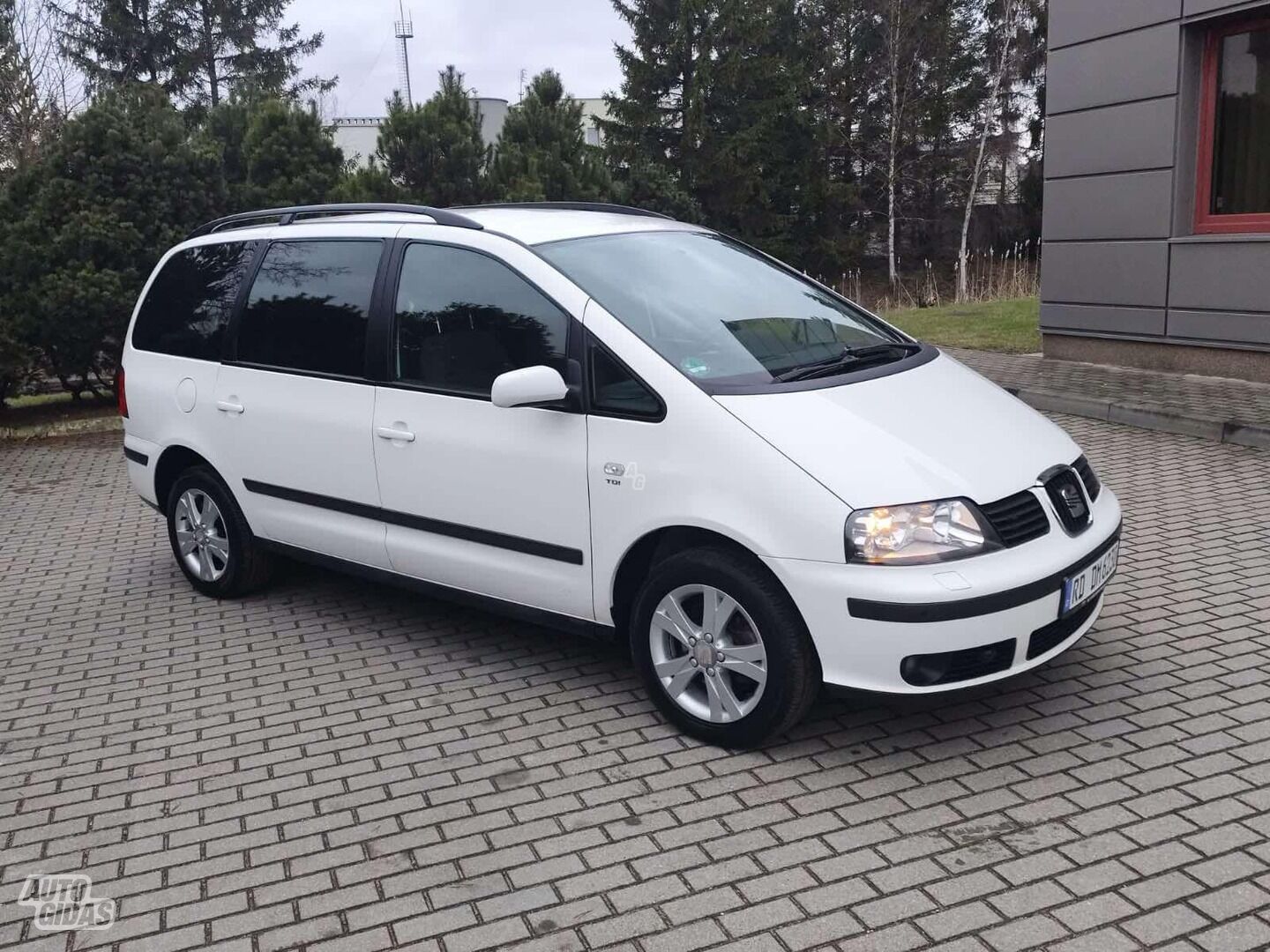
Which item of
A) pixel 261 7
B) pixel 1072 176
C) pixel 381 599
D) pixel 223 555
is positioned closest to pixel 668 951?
pixel 381 599

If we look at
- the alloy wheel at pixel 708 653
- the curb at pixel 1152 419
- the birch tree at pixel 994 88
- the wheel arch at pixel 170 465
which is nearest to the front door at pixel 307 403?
the wheel arch at pixel 170 465

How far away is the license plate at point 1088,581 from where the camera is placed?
12.7 ft

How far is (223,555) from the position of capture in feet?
19.7

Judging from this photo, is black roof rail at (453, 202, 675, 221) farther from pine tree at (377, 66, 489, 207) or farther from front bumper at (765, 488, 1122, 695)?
pine tree at (377, 66, 489, 207)

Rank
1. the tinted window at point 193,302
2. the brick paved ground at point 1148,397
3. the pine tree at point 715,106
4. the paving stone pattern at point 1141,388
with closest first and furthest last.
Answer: the tinted window at point 193,302 → the brick paved ground at point 1148,397 → the paving stone pattern at point 1141,388 → the pine tree at point 715,106

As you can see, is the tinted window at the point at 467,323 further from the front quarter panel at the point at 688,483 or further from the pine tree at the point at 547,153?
the pine tree at the point at 547,153

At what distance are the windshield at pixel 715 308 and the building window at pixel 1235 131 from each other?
6499mm

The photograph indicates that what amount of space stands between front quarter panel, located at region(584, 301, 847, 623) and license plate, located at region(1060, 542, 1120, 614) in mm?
840

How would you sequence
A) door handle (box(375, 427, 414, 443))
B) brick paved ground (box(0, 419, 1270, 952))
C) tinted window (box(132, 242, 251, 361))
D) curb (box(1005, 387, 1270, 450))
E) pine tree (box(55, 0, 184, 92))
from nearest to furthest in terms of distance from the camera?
brick paved ground (box(0, 419, 1270, 952)), door handle (box(375, 427, 414, 443)), tinted window (box(132, 242, 251, 361)), curb (box(1005, 387, 1270, 450)), pine tree (box(55, 0, 184, 92))

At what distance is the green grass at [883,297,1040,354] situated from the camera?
13430 mm

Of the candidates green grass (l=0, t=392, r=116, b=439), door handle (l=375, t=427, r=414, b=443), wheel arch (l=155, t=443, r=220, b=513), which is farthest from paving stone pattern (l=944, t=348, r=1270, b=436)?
green grass (l=0, t=392, r=116, b=439)

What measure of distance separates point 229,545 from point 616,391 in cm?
271

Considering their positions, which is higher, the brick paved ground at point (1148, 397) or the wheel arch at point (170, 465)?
the wheel arch at point (170, 465)

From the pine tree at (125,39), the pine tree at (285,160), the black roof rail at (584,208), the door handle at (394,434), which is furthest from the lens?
the pine tree at (125,39)
